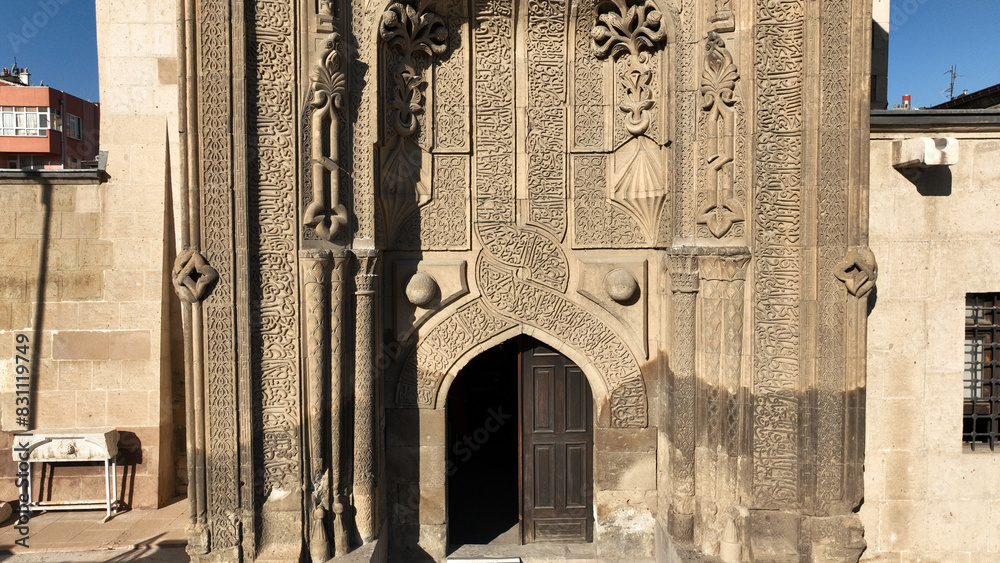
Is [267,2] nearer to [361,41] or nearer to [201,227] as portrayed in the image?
[361,41]

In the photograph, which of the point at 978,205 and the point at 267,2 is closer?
the point at 267,2

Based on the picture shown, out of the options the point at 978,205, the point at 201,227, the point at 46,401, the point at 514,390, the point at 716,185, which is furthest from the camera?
the point at 514,390

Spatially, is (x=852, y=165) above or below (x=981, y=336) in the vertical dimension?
above

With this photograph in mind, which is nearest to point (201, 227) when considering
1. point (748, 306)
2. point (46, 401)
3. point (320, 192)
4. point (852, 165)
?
point (320, 192)

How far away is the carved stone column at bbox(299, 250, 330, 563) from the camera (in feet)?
15.3

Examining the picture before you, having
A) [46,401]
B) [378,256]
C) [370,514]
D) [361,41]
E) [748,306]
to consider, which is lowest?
[370,514]

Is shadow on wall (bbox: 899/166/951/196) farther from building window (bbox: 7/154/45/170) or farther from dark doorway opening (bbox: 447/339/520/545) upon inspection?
building window (bbox: 7/154/45/170)

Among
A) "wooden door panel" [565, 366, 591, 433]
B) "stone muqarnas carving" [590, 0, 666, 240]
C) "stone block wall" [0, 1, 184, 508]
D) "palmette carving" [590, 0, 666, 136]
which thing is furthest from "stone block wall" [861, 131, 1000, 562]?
"stone block wall" [0, 1, 184, 508]

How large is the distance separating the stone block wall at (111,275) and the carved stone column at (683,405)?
5.21 m

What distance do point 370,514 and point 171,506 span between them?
3033mm

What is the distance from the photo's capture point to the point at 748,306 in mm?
4879

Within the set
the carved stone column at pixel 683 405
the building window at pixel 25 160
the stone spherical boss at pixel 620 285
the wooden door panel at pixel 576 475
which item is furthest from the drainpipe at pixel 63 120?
the carved stone column at pixel 683 405

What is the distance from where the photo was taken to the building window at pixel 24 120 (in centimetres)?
2092

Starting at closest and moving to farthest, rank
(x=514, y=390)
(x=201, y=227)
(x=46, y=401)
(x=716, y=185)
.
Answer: (x=201, y=227) < (x=716, y=185) < (x=46, y=401) < (x=514, y=390)
